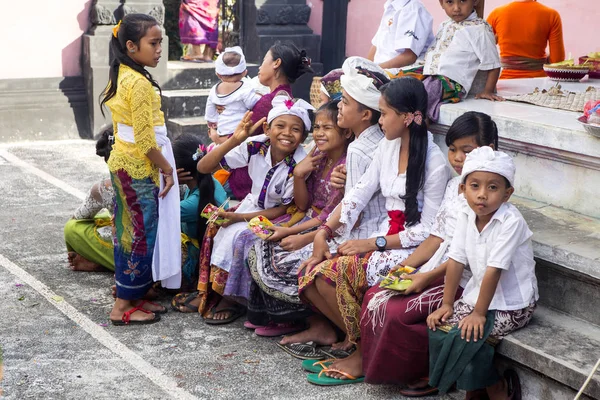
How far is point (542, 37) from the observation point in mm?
7312

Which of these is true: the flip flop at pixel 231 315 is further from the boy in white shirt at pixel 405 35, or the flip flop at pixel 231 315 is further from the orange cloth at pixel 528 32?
the orange cloth at pixel 528 32

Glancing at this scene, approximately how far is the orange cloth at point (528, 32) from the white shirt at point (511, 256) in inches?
153

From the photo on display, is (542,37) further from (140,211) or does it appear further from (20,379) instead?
(20,379)

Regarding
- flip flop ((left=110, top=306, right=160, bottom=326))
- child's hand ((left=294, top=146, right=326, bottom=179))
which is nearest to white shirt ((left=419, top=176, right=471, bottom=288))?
child's hand ((left=294, top=146, right=326, bottom=179))

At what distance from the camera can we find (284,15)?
1010cm

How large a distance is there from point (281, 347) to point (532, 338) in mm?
1388

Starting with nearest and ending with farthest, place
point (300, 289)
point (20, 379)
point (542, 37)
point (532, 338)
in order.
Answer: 1. point (532, 338)
2. point (20, 379)
3. point (300, 289)
4. point (542, 37)

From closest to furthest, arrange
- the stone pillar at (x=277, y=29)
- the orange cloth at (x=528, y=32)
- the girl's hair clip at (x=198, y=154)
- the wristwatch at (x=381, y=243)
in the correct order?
the wristwatch at (x=381, y=243)
the girl's hair clip at (x=198, y=154)
the orange cloth at (x=528, y=32)
the stone pillar at (x=277, y=29)

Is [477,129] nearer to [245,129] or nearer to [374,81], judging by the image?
[374,81]

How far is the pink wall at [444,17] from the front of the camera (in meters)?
8.12

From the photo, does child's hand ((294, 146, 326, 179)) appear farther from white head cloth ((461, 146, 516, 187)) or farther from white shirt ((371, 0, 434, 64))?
white shirt ((371, 0, 434, 64))

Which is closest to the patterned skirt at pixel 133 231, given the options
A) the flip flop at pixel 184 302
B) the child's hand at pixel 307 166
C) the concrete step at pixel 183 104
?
the flip flop at pixel 184 302

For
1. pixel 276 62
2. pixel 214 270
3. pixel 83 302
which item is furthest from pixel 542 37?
pixel 83 302

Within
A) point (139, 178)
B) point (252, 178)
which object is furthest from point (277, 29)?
point (139, 178)
